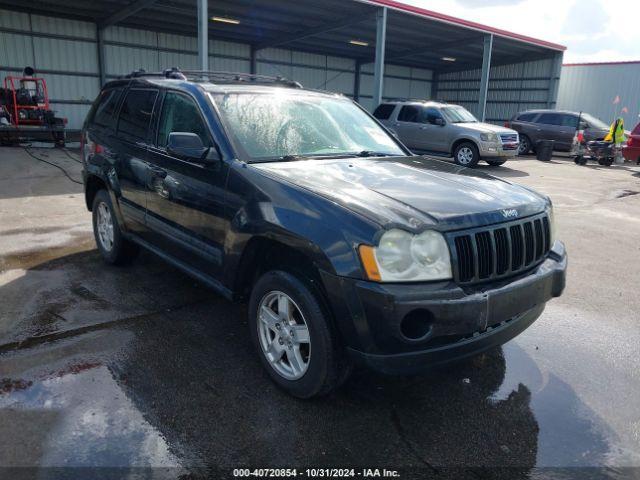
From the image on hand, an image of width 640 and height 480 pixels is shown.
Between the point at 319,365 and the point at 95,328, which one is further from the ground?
the point at 319,365

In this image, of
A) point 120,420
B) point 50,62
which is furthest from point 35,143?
point 120,420

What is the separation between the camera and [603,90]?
27.4m

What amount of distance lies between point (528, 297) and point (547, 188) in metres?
9.97

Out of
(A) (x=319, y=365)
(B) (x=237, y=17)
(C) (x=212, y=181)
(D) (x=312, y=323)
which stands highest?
(B) (x=237, y=17)

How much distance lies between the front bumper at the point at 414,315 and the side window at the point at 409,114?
44.5ft

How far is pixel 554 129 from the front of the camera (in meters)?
19.4

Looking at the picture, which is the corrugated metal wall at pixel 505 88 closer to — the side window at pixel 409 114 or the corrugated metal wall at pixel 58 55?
the side window at pixel 409 114

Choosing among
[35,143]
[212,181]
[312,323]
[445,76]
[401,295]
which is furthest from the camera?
[445,76]

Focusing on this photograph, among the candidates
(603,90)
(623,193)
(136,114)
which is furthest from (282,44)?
(136,114)

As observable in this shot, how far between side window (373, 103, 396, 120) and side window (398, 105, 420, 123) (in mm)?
386

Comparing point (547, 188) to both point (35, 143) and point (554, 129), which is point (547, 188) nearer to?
point (554, 129)

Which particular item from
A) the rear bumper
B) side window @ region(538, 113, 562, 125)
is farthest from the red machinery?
the rear bumper

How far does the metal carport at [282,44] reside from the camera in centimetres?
1786

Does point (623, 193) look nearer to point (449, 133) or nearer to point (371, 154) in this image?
point (449, 133)
